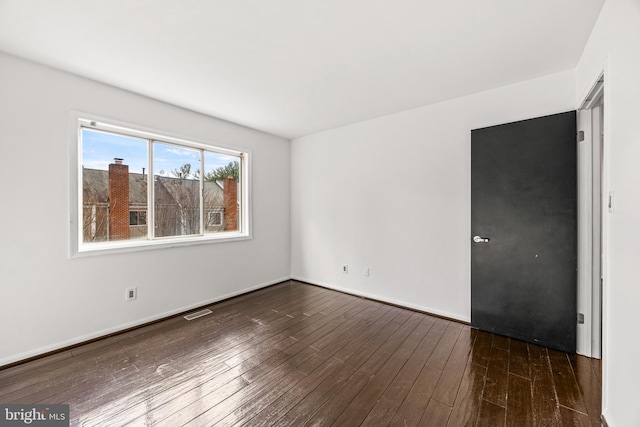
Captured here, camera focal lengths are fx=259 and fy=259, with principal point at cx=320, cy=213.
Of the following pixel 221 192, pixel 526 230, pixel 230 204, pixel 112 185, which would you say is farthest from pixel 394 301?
pixel 112 185

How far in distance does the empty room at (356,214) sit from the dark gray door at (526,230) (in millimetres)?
19

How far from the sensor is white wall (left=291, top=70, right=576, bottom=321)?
290cm

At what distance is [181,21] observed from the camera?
1791mm

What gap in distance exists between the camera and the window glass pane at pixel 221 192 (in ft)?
12.5

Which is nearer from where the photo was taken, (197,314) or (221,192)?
(197,314)

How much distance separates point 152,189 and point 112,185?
1.29ft

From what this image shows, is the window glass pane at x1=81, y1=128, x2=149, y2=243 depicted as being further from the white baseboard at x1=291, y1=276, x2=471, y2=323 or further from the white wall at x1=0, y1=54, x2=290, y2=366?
the white baseboard at x1=291, y1=276, x2=471, y2=323


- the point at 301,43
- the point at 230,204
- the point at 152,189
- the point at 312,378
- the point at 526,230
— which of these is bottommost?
the point at 312,378

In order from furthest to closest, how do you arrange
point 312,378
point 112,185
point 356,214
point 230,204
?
point 230,204 → point 356,214 → point 112,185 → point 312,378

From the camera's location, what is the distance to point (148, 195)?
3.16 m

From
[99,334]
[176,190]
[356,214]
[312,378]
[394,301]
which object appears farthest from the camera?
[356,214]

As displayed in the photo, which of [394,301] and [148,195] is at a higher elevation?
[148,195]

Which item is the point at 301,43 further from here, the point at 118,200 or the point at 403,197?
the point at 118,200

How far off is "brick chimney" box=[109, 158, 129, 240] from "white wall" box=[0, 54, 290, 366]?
12.7 inches
